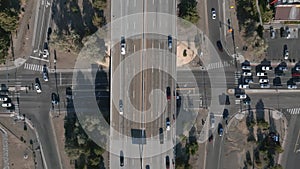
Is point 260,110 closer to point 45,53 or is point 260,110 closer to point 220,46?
point 220,46

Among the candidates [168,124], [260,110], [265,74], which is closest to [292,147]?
[260,110]

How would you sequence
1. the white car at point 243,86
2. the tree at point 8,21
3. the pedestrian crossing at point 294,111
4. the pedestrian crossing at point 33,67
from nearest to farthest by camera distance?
the tree at point 8,21
the white car at point 243,86
the pedestrian crossing at point 294,111
the pedestrian crossing at point 33,67

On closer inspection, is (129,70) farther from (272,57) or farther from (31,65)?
(272,57)

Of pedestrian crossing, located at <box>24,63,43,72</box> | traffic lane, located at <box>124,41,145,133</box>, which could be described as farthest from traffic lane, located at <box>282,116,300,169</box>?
pedestrian crossing, located at <box>24,63,43,72</box>

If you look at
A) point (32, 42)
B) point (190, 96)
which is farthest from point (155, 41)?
point (32, 42)

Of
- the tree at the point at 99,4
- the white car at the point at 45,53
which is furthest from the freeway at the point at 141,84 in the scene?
the white car at the point at 45,53

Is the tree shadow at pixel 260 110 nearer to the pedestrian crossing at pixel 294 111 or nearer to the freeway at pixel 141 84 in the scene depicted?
the pedestrian crossing at pixel 294 111

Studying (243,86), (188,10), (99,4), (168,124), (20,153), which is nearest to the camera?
(188,10)

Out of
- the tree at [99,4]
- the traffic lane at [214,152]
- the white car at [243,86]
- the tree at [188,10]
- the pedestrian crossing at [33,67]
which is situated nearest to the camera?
the tree at [188,10]

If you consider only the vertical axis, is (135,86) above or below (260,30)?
below
